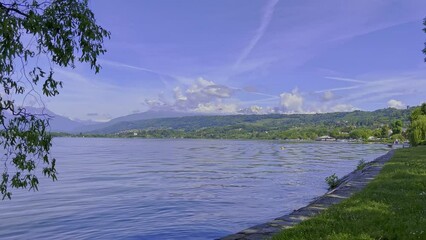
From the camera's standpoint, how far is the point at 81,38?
667 cm

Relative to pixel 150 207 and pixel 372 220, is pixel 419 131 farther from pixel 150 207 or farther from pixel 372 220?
pixel 372 220

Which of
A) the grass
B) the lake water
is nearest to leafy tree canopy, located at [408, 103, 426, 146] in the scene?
the lake water

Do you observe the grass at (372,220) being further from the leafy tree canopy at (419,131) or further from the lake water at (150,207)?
the leafy tree canopy at (419,131)

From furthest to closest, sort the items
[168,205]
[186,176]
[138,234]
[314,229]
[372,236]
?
[186,176] < [168,205] < [138,234] < [314,229] < [372,236]

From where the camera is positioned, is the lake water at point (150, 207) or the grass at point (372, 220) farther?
the lake water at point (150, 207)

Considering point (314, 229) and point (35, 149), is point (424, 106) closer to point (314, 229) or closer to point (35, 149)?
point (314, 229)

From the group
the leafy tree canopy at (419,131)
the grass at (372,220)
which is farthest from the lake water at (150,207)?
the leafy tree canopy at (419,131)

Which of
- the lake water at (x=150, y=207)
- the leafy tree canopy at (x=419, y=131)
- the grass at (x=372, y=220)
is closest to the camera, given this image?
the grass at (x=372, y=220)

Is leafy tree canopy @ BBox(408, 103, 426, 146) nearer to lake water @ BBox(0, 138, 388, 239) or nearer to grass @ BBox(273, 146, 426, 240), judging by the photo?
lake water @ BBox(0, 138, 388, 239)

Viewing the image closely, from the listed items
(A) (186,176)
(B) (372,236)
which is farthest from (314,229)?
(A) (186,176)

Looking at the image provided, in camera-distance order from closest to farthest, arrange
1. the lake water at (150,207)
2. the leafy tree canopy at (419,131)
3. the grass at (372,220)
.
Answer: the grass at (372,220) → the lake water at (150,207) → the leafy tree canopy at (419,131)

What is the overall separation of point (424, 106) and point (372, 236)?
115159 millimetres

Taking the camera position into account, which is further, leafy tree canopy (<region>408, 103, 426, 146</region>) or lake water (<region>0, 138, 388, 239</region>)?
leafy tree canopy (<region>408, 103, 426, 146</region>)

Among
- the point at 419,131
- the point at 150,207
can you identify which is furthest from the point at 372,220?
the point at 419,131
